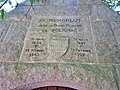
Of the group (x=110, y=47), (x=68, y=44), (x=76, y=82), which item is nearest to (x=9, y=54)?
(x=68, y=44)

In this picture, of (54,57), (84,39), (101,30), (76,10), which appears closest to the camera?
(54,57)

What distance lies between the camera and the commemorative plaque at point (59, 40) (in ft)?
8.20

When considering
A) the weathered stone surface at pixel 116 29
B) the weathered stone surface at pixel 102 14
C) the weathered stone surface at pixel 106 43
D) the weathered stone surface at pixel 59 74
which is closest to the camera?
the weathered stone surface at pixel 59 74

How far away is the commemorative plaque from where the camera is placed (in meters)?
2.50

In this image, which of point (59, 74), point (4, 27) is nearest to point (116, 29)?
point (59, 74)

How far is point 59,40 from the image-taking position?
105 inches

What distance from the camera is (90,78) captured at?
87.8 inches

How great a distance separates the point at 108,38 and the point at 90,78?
77 centimetres

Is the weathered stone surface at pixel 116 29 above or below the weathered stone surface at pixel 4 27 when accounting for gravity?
below

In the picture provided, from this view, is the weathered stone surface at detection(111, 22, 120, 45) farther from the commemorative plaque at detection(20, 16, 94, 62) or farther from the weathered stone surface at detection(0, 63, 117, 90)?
the weathered stone surface at detection(0, 63, 117, 90)

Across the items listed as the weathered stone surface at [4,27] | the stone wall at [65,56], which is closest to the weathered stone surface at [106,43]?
the stone wall at [65,56]

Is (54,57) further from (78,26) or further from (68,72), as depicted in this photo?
(78,26)

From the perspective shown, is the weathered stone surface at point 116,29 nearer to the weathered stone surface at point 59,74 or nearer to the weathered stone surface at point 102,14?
the weathered stone surface at point 102,14

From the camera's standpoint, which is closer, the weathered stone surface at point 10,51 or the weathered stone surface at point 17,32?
the weathered stone surface at point 10,51
